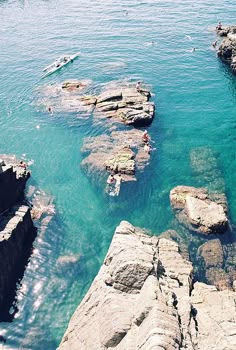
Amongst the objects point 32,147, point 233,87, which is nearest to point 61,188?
point 32,147

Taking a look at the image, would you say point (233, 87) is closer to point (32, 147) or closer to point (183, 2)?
point (32, 147)

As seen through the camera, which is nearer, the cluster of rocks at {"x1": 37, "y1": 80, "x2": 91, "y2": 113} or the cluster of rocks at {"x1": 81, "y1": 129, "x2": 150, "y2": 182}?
the cluster of rocks at {"x1": 81, "y1": 129, "x2": 150, "y2": 182}

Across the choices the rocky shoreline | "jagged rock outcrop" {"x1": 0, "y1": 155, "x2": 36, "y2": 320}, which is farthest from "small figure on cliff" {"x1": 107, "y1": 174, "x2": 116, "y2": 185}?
Answer: "jagged rock outcrop" {"x1": 0, "y1": 155, "x2": 36, "y2": 320}

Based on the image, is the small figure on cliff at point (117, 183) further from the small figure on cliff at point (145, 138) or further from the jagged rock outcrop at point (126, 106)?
the jagged rock outcrop at point (126, 106)

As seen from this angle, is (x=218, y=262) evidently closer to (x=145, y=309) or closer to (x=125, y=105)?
(x=145, y=309)

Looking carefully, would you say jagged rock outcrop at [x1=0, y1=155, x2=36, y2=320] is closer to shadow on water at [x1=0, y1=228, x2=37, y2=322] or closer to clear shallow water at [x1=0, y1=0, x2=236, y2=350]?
shadow on water at [x1=0, y1=228, x2=37, y2=322]
